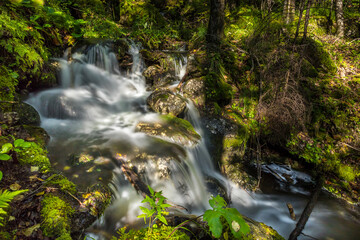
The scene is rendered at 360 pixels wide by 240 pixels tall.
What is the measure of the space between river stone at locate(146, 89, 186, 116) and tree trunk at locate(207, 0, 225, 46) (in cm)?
304

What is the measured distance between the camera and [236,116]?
573 centimetres

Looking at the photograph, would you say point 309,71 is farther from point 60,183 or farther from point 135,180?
point 60,183

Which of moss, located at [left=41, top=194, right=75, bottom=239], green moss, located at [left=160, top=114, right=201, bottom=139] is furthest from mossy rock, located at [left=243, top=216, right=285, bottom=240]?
green moss, located at [left=160, top=114, right=201, bottom=139]

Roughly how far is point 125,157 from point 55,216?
1771 millimetres

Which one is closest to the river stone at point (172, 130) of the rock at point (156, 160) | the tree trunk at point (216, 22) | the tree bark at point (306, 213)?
the rock at point (156, 160)

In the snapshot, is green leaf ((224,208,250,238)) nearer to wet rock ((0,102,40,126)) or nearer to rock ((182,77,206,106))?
wet rock ((0,102,40,126))

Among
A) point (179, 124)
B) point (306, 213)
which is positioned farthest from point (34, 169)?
point (306, 213)

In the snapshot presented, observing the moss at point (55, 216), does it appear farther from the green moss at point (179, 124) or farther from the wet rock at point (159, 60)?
the wet rock at point (159, 60)

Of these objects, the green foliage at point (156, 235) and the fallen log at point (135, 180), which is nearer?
the green foliage at point (156, 235)

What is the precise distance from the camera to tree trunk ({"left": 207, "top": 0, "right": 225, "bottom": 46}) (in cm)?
640

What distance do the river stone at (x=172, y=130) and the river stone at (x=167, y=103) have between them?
233mm

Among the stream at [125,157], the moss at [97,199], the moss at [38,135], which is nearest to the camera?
the moss at [97,199]

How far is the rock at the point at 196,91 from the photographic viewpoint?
5.72m

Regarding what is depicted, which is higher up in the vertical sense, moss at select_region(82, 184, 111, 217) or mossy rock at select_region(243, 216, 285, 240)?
mossy rock at select_region(243, 216, 285, 240)
